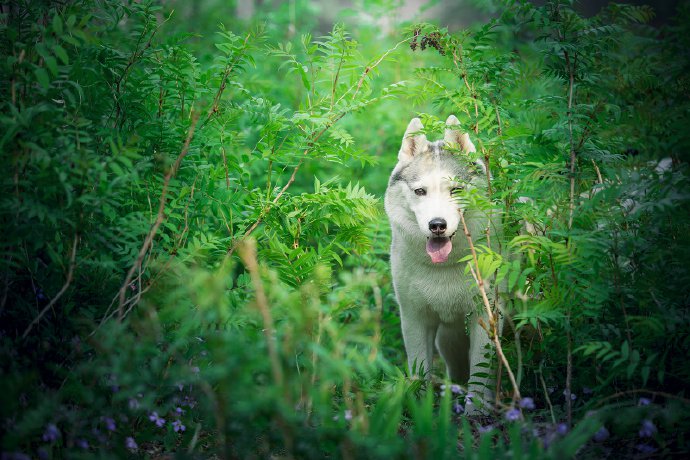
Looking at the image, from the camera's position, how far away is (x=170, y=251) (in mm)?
3158

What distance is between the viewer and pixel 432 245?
389cm

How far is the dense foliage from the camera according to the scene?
2.29m

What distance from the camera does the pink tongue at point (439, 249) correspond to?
3861mm

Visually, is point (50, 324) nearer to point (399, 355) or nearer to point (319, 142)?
point (319, 142)

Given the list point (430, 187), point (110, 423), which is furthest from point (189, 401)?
point (430, 187)

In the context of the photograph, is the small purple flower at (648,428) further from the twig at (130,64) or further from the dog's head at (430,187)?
the twig at (130,64)

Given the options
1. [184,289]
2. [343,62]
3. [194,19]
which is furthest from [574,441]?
[194,19]

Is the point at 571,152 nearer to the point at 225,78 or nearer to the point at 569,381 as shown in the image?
the point at 569,381

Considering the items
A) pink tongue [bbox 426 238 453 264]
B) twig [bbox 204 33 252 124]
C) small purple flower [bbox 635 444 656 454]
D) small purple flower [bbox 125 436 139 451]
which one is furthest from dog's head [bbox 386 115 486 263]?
small purple flower [bbox 125 436 139 451]

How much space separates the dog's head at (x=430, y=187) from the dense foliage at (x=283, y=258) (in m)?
0.36

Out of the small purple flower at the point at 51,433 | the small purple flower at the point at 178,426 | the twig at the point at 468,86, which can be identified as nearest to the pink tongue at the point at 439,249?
the twig at the point at 468,86

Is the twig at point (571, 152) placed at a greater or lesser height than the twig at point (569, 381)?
greater

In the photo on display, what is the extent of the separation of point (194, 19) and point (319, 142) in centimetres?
593

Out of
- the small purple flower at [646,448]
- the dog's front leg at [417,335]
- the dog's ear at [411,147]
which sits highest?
the dog's ear at [411,147]
